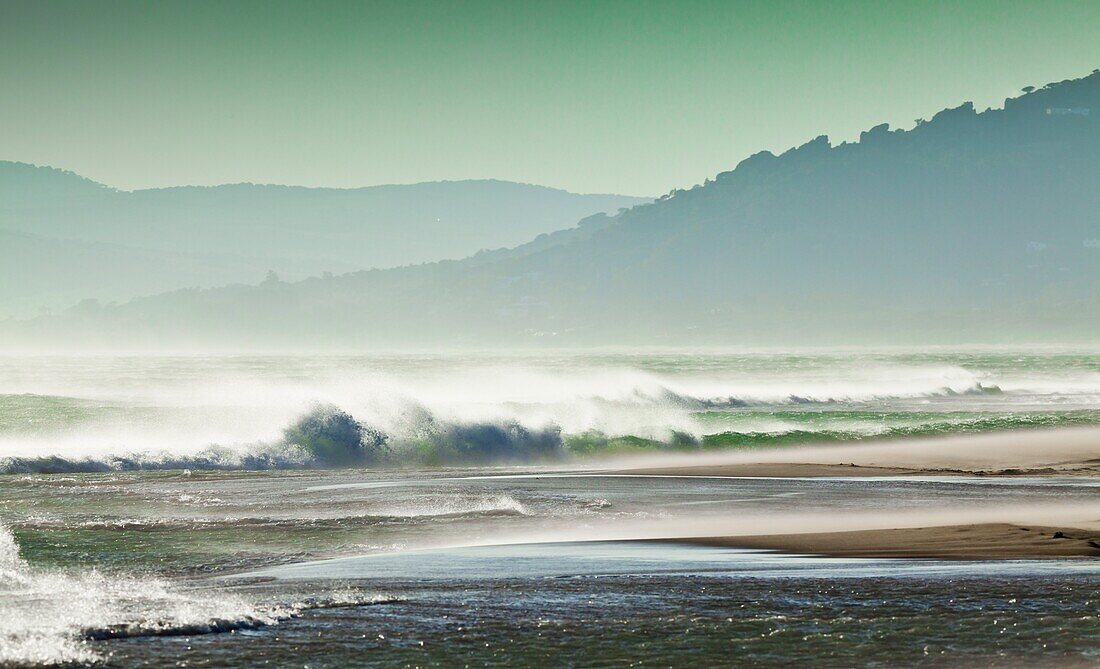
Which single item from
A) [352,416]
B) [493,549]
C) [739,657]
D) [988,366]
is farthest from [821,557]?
[988,366]

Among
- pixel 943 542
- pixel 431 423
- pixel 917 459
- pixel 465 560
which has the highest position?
pixel 431 423

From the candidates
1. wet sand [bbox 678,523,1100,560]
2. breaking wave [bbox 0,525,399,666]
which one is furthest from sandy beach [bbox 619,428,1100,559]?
breaking wave [bbox 0,525,399,666]

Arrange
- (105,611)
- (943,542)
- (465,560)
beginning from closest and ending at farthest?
(105,611) < (465,560) < (943,542)

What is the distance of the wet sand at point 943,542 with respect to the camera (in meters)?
13.7

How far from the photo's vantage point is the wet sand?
45.0 feet

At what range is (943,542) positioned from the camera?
1477 centimetres

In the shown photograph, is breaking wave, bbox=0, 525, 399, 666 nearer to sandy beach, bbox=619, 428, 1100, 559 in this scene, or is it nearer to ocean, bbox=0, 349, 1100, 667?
ocean, bbox=0, 349, 1100, 667

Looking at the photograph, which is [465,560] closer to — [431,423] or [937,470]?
[937,470]

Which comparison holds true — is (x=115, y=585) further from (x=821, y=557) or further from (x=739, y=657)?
(x=821, y=557)

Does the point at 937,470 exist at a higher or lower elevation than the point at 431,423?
lower

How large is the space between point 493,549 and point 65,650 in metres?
6.59

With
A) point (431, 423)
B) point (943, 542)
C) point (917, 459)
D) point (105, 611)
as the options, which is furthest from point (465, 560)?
point (431, 423)

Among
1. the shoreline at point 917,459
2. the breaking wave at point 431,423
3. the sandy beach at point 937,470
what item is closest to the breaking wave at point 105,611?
the sandy beach at point 937,470

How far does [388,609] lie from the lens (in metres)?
10.1
